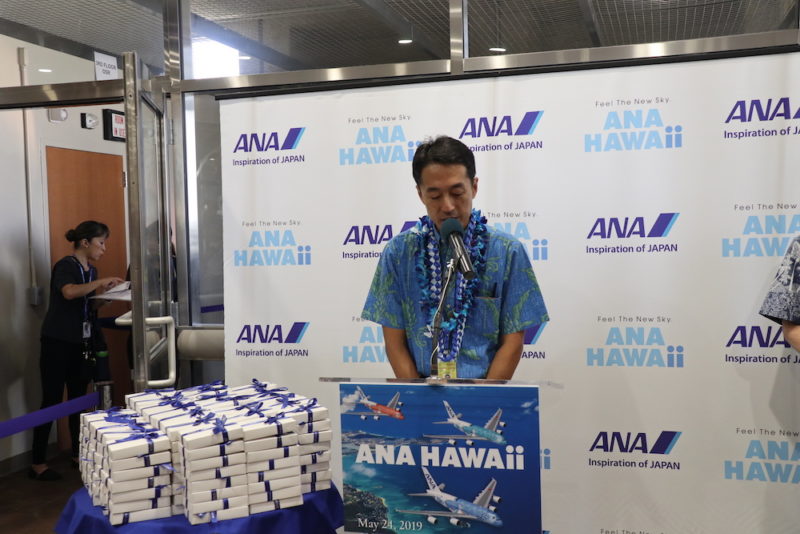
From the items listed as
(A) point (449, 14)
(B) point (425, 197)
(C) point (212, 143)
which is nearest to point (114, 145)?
(C) point (212, 143)

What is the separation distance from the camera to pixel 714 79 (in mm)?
2846

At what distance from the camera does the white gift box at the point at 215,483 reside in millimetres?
1857

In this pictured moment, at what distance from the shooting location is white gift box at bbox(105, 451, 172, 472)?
1.84 meters

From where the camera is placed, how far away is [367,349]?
321 cm

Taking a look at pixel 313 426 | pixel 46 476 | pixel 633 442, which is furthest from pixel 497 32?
pixel 46 476

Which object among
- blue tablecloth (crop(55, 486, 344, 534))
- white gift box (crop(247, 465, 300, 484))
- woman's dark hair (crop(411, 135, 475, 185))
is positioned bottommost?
blue tablecloth (crop(55, 486, 344, 534))

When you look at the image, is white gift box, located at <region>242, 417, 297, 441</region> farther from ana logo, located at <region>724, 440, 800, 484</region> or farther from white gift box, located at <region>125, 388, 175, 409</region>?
ana logo, located at <region>724, 440, 800, 484</region>

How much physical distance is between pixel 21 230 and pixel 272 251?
2644 millimetres

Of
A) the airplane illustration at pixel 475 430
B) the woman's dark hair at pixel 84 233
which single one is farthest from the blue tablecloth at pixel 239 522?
the woman's dark hair at pixel 84 233

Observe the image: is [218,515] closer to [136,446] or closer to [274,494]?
[274,494]

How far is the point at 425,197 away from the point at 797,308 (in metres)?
1.32

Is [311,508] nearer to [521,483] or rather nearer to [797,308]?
[521,483]

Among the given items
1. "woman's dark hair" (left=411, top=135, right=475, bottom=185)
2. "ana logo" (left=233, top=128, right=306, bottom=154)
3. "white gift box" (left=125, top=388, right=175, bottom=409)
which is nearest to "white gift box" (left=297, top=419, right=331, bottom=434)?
"white gift box" (left=125, top=388, right=175, bottom=409)

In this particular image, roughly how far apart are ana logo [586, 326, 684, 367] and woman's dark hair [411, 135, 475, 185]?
106 cm
